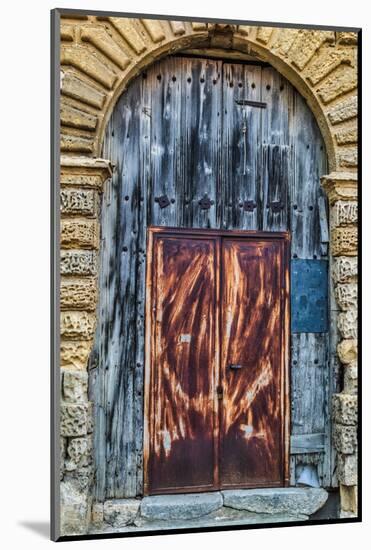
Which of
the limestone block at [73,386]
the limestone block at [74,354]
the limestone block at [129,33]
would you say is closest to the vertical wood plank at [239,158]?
the limestone block at [129,33]

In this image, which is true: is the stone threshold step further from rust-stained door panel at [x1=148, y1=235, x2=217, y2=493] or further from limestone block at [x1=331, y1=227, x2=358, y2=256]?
limestone block at [x1=331, y1=227, x2=358, y2=256]

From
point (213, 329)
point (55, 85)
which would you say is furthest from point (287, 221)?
point (55, 85)

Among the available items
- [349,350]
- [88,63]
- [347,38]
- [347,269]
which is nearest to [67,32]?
[88,63]

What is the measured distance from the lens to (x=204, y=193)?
15.3 ft

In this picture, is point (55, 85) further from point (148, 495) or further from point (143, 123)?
point (148, 495)

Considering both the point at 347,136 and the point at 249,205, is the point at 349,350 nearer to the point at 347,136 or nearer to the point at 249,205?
the point at 249,205

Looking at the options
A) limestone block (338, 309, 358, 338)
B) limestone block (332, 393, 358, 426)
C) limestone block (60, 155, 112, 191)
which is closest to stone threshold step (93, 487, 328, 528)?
limestone block (332, 393, 358, 426)

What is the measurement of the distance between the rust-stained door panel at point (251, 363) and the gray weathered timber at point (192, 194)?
14cm

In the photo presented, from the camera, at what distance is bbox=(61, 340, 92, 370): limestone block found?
426 cm

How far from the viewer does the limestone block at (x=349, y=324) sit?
4.70m

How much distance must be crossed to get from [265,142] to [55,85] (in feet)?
4.46

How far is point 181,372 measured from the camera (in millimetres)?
4590

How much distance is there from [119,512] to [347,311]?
1854mm

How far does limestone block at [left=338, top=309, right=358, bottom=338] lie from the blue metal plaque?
0.13 m
